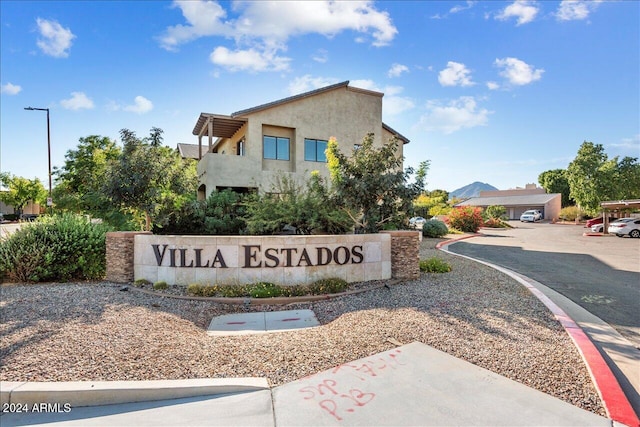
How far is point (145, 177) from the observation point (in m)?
12.0

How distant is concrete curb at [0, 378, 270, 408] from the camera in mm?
3619

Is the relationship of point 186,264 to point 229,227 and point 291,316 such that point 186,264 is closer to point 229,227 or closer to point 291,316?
point 291,316

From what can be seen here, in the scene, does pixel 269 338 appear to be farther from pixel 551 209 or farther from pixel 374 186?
pixel 551 209

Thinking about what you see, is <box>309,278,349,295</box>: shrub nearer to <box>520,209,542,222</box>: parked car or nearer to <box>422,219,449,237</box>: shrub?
<box>422,219,449,237</box>: shrub

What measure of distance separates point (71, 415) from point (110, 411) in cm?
35

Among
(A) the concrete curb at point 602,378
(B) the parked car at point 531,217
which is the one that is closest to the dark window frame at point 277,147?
(A) the concrete curb at point 602,378

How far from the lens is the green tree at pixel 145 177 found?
38.5ft

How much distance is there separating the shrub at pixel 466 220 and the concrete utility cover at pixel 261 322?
25789 mm

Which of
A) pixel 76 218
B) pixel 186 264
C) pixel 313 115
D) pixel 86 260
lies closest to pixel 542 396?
A: pixel 186 264

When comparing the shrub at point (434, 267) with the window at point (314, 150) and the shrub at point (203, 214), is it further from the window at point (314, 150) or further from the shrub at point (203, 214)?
the window at point (314, 150)

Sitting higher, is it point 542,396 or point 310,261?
point 310,261

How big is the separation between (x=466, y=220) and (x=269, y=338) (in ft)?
90.9

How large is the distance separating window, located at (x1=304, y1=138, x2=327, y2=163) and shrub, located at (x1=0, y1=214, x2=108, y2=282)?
12735 millimetres

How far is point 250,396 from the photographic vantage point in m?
3.75
